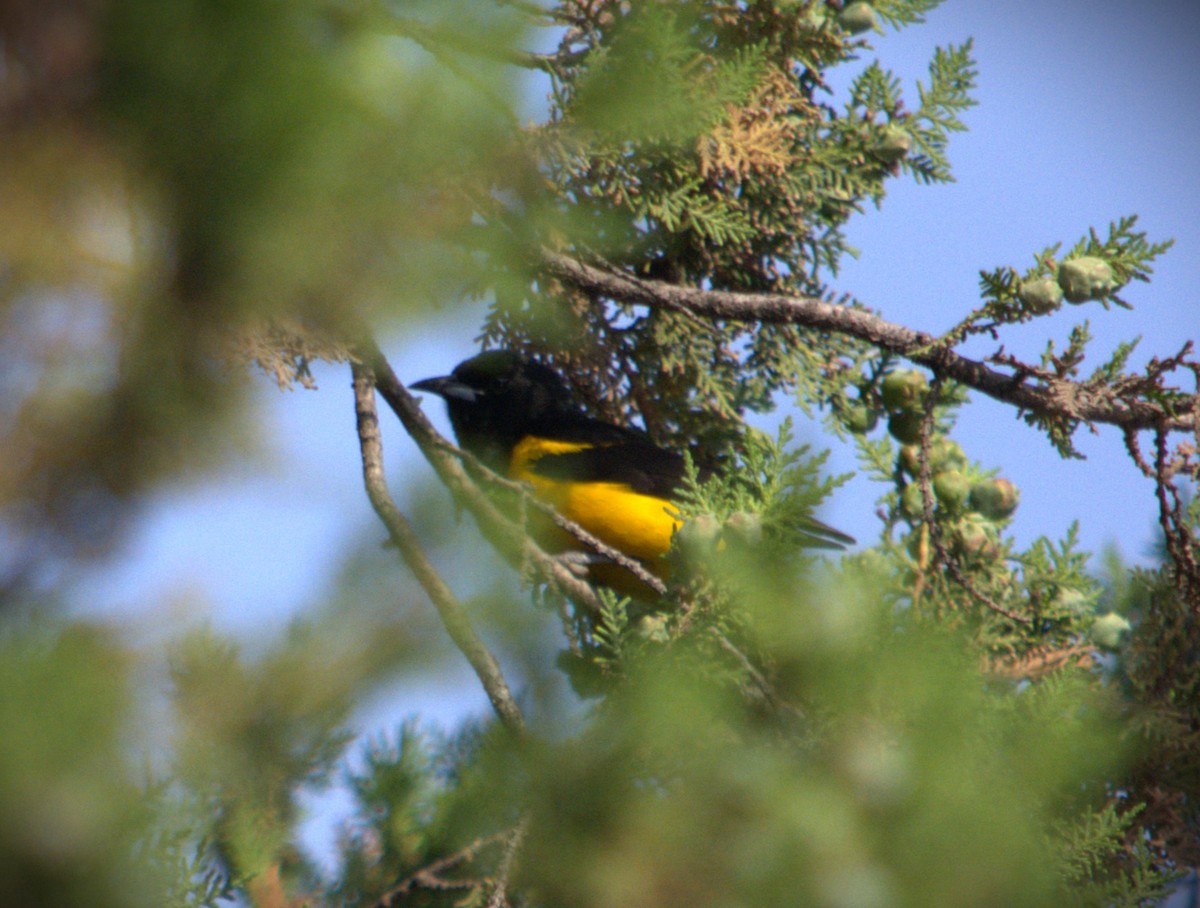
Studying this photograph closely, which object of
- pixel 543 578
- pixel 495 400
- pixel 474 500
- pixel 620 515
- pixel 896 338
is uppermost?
pixel 495 400

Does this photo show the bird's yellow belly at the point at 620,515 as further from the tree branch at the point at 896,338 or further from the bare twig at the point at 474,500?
the tree branch at the point at 896,338

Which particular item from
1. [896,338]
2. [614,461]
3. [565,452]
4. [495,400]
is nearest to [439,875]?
[896,338]

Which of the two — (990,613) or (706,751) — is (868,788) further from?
(990,613)

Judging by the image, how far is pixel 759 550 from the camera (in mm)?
1968

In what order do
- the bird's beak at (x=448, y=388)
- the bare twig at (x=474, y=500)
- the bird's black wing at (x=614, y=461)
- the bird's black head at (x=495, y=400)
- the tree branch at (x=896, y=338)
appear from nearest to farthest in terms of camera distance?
the tree branch at (x=896, y=338) < the bare twig at (x=474, y=500) < the bird's black wing at (x=614, y=461) < the bird's black head at (x=495, y=400) < the bird's beak at (x=448, y=388)

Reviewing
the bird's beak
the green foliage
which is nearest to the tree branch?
the green foliage

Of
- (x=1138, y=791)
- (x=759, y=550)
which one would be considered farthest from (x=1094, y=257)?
(x=1138, y=791)

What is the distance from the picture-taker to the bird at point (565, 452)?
11.9 feet

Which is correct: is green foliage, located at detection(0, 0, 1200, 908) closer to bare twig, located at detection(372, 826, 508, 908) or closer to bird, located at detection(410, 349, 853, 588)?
bare twig, located at detection(372, 826, 508, 908)

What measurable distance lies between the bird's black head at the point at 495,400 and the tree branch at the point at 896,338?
1113 millimetres

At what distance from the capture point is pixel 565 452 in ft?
12.7

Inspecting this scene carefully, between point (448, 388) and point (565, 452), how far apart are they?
709 millimetres

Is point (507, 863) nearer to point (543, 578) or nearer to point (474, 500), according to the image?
point (543, 578)

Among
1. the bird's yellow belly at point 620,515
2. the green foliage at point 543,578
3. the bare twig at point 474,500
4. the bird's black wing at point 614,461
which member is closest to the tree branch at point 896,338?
the green foliage at point 543,578
